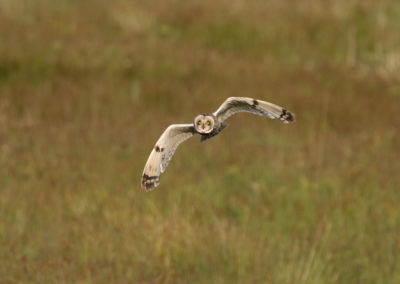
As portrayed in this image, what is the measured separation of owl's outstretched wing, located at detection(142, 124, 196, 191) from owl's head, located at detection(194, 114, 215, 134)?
0.08 m

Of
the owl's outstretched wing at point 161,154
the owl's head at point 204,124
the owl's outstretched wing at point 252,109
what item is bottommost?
the owl's outstretched wing at point 161,154

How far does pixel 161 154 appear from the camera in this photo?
197cm

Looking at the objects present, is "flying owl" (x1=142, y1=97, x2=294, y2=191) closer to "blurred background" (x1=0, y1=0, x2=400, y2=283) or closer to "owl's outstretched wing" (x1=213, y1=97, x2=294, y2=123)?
"owl's outstretched wing" (x1=213, y1=97, x2=294, y2=123)

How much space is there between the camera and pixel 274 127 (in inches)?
346

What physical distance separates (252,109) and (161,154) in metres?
0.29

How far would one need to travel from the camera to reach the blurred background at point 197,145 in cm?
517

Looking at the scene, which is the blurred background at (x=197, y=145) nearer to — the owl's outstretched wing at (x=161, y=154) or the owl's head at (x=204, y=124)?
the owl's outstretched wing at (x=161, y=154)

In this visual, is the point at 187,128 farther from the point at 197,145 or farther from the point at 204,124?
the point at 197,145

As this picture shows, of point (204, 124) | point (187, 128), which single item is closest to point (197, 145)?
point (187, 128)

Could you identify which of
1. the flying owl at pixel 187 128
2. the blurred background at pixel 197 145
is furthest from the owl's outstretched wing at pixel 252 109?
the blurred background at pixel 197 145

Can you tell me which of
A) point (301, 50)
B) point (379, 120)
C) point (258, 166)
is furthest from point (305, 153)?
point (301, 50)

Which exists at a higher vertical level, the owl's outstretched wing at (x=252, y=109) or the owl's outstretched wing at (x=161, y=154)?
the owl's outstretched wing at (x=252, y=109)

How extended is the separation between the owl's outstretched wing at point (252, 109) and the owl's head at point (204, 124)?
0.08 metres

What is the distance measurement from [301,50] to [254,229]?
7120 mm
